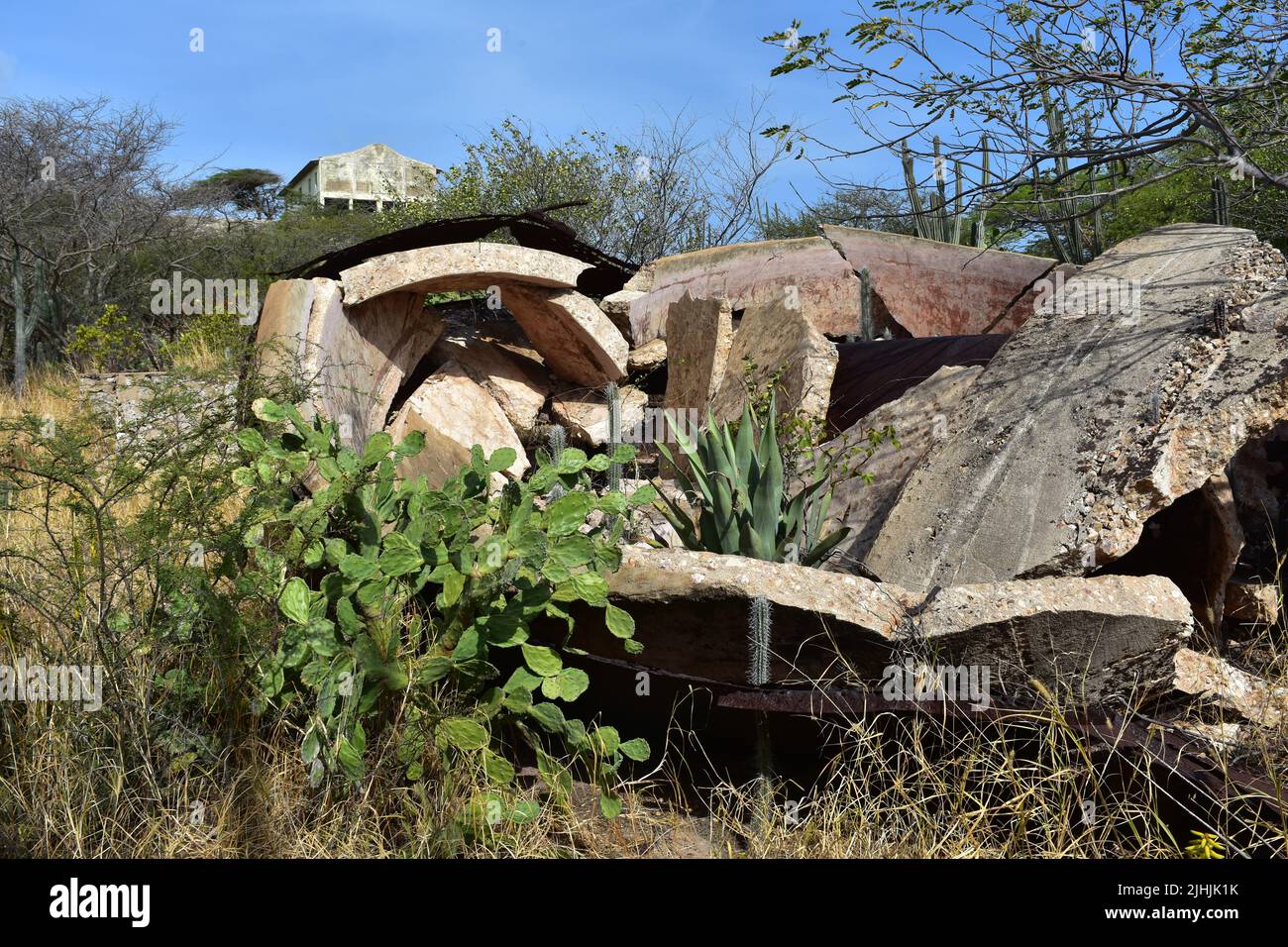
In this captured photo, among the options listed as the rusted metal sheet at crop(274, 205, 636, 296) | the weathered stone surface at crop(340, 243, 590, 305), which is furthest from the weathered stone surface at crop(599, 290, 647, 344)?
the weathered stone surface at crop(340, 243, 590, 305)

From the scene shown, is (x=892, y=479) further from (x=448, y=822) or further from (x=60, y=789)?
(x=60, y=789)

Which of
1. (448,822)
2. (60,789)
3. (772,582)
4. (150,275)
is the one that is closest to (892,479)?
(772,582)

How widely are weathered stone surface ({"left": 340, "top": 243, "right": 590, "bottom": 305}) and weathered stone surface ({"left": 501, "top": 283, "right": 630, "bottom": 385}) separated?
17 cm

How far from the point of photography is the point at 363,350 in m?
6.64

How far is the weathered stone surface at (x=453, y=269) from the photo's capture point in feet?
21.5

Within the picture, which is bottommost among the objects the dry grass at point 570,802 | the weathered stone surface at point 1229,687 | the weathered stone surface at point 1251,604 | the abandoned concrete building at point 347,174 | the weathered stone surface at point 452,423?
the dry grass at point 570,802

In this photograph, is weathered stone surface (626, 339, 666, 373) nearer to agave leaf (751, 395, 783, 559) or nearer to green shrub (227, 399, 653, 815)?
agave leaf (751, 395, 783, 559)

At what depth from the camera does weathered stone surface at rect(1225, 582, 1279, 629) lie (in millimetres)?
4164

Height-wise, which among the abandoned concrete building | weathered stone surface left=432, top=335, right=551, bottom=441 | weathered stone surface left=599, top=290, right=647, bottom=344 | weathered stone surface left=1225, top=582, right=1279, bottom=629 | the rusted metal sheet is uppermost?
the abandoned concrete building

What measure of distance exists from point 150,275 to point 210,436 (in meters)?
13.3

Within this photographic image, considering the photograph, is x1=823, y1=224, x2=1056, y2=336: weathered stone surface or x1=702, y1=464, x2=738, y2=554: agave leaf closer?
x1=702, y1=464, x2=738, y2=554: agave leaf

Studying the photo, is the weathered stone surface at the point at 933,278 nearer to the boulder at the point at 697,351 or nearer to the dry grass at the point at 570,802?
the boulder at the point at 697,351

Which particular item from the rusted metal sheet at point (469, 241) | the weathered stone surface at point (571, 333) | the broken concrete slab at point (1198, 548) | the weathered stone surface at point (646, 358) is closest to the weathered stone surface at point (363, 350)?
the rusted metal sheet at point (469, 241)

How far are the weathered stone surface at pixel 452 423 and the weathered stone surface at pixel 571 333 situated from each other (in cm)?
61
